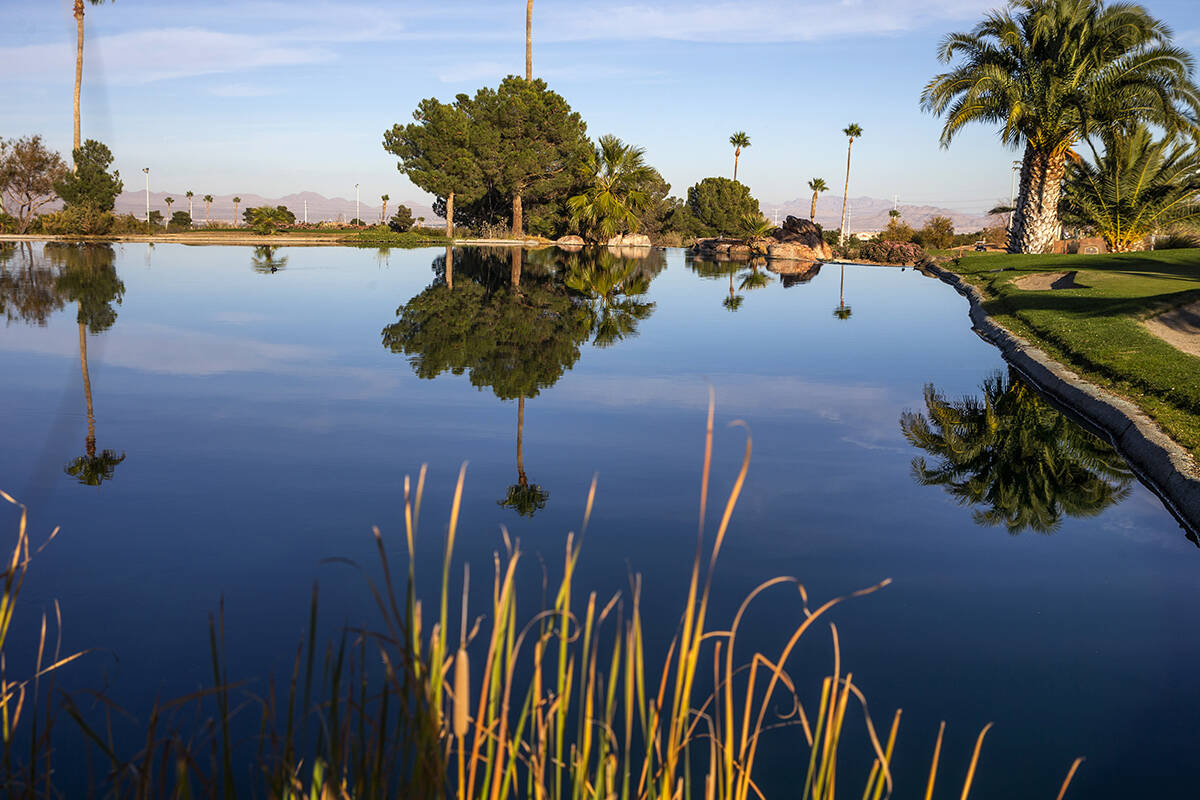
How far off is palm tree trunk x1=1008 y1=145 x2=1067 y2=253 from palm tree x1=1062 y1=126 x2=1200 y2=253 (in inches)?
47.7

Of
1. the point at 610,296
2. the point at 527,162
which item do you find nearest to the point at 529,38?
the point at 527,162

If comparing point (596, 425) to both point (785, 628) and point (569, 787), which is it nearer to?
point (785, 628)

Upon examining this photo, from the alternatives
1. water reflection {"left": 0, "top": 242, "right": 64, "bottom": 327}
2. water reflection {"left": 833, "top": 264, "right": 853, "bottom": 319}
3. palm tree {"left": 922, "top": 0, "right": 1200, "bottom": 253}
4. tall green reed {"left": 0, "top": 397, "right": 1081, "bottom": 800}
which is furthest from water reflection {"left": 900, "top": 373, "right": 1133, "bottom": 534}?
palm tree {"left": 922, "top": 0, "right": 1200, "bottom": 253}

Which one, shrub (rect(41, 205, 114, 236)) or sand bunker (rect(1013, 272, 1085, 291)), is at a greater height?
shrub (rect(41, 205, 114, 236))

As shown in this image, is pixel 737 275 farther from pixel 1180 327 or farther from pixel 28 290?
pixel 28 290

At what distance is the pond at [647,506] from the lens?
3822mm

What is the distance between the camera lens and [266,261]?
31.6 m

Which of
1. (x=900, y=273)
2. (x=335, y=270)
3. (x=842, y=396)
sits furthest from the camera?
(x=900, y=273)

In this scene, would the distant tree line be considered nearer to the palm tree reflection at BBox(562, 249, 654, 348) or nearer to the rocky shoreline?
the rocky shoreline

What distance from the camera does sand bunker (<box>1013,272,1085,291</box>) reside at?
20209 millimetres

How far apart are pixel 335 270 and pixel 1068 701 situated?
26463mm

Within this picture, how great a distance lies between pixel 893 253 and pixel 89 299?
1319 inches

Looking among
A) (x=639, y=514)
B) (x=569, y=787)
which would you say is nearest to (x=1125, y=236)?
(x=639, y=514)

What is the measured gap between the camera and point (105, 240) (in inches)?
1724
